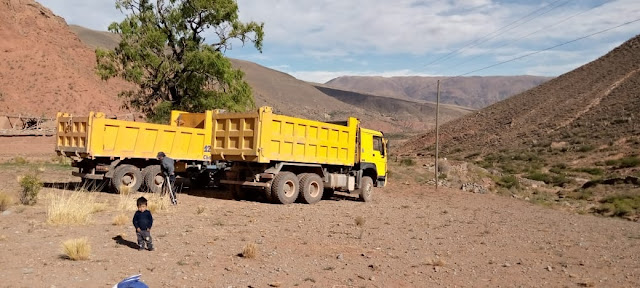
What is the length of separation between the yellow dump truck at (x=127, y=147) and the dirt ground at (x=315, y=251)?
62.4 inches

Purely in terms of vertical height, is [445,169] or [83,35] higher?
[83,35]

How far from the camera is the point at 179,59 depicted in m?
26.9

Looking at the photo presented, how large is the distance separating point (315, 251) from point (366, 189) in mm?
9914

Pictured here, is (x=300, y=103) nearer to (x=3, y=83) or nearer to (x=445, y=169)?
(x=3, y=83)

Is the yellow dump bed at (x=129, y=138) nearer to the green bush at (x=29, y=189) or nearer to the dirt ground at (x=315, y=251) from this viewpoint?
the dirt ground at (x=315, y=251)

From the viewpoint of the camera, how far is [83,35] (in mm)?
146750

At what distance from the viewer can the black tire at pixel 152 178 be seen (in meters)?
17.2

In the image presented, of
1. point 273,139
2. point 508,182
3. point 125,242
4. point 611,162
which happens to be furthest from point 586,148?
point 125,242

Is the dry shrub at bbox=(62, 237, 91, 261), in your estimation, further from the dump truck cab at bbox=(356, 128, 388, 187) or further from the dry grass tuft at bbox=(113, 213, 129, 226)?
the dump truck cab at bbox=(356, 128, 388, 187)

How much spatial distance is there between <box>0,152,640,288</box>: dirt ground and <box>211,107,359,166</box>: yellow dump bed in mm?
1689

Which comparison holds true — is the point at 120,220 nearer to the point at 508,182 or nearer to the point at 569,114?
the point at 508,182

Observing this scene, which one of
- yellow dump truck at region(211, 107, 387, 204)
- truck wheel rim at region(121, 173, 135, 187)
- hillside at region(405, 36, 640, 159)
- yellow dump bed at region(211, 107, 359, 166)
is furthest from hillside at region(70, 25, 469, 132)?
yellow dump bed at region(211, 107, 359, 166)

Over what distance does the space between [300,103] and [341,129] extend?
404 feet

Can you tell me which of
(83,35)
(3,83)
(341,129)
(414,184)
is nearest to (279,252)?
(341,129)
